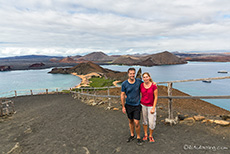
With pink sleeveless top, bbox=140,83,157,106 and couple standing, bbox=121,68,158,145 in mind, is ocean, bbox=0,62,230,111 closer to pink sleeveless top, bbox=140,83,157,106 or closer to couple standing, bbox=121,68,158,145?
couple standing, bbox=121,68,158,145

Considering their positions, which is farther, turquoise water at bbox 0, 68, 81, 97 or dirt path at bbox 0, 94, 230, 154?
turquoise water at bbox 0, 68, 81, 97

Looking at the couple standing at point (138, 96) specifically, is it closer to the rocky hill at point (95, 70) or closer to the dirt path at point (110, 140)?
the dirt path at point (110, 140)

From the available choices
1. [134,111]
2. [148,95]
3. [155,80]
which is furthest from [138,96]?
[155,80]

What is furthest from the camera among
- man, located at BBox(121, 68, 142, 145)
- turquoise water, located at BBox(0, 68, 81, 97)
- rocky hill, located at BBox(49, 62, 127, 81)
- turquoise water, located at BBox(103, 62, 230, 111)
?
rocky hill, located at BBox(49, 62, 127, 81)

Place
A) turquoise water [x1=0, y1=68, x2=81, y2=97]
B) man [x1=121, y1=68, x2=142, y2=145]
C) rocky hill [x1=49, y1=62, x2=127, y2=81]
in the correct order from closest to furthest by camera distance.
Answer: man [x1=121, y1=68, x2=142, y2=145]
turquoise water [x1=0, y1=68, x2=81, y2=97]
rocky hill [x1=49, y1=62, x2=127, y2=81]

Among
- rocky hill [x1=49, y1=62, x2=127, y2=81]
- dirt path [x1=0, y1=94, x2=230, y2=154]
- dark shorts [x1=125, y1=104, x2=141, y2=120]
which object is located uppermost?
dark shorts [x1=125, y1=104, x2=141, y2=120]

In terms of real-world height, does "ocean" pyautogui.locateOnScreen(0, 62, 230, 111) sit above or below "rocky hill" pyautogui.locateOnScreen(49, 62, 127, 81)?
below

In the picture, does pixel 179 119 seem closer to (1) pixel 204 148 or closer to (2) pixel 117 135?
(1) pixel 204 148

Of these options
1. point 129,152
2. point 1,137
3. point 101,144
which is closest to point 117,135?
point 101,144

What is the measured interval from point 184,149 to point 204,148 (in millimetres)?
503

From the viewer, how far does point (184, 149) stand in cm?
355

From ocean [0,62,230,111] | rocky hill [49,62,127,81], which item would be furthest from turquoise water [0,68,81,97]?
rocky hill [49,62,127,81]

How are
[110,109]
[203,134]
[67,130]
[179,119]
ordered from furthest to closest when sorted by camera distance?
[110,109] < [67,130] < [179,119] < [203,134]

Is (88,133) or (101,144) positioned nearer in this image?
(101,144)
